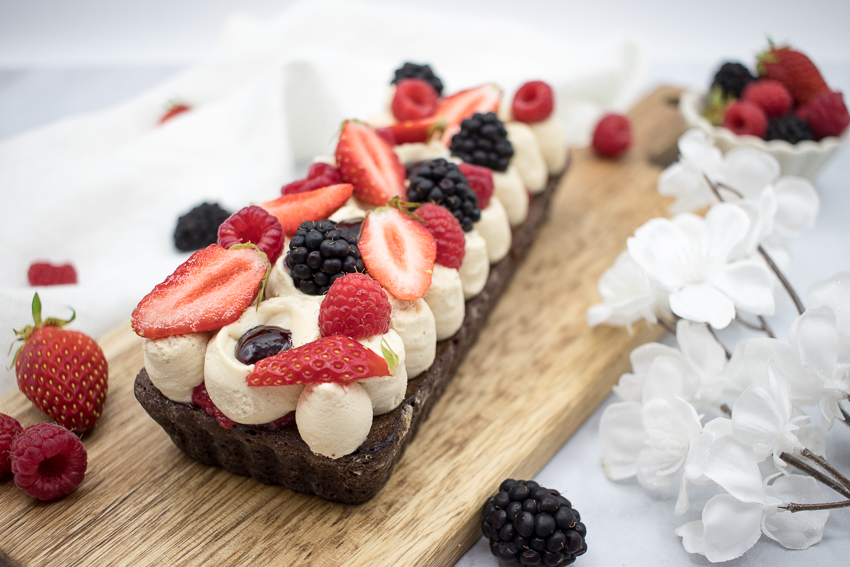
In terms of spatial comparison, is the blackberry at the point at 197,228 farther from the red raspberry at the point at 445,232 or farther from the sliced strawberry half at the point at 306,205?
the red raspberry at the point at 445,232

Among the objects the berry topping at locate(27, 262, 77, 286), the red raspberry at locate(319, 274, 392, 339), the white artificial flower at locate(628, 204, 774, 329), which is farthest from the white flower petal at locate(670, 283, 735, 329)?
the berry topping at locate(27, 262, 77, 286)

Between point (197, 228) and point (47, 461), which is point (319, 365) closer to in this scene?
point (47, 461)

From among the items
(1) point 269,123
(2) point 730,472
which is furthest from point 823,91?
(1) point 269,123

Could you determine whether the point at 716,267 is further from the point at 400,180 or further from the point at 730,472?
the point at 400,180

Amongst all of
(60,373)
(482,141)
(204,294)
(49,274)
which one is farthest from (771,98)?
(49,274)

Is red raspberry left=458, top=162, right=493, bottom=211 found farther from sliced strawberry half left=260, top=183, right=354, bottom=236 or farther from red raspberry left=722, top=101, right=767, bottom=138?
red raspberry left=722, top=101, right=767, bottom=138

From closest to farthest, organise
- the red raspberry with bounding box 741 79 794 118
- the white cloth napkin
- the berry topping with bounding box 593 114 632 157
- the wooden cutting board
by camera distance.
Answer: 1. the wooden cutting board
2. the white cloth napkin
3. the red raspberry with bounding box 741 79 794 118
4. the berry topping with bounding box 593 114 632 157
